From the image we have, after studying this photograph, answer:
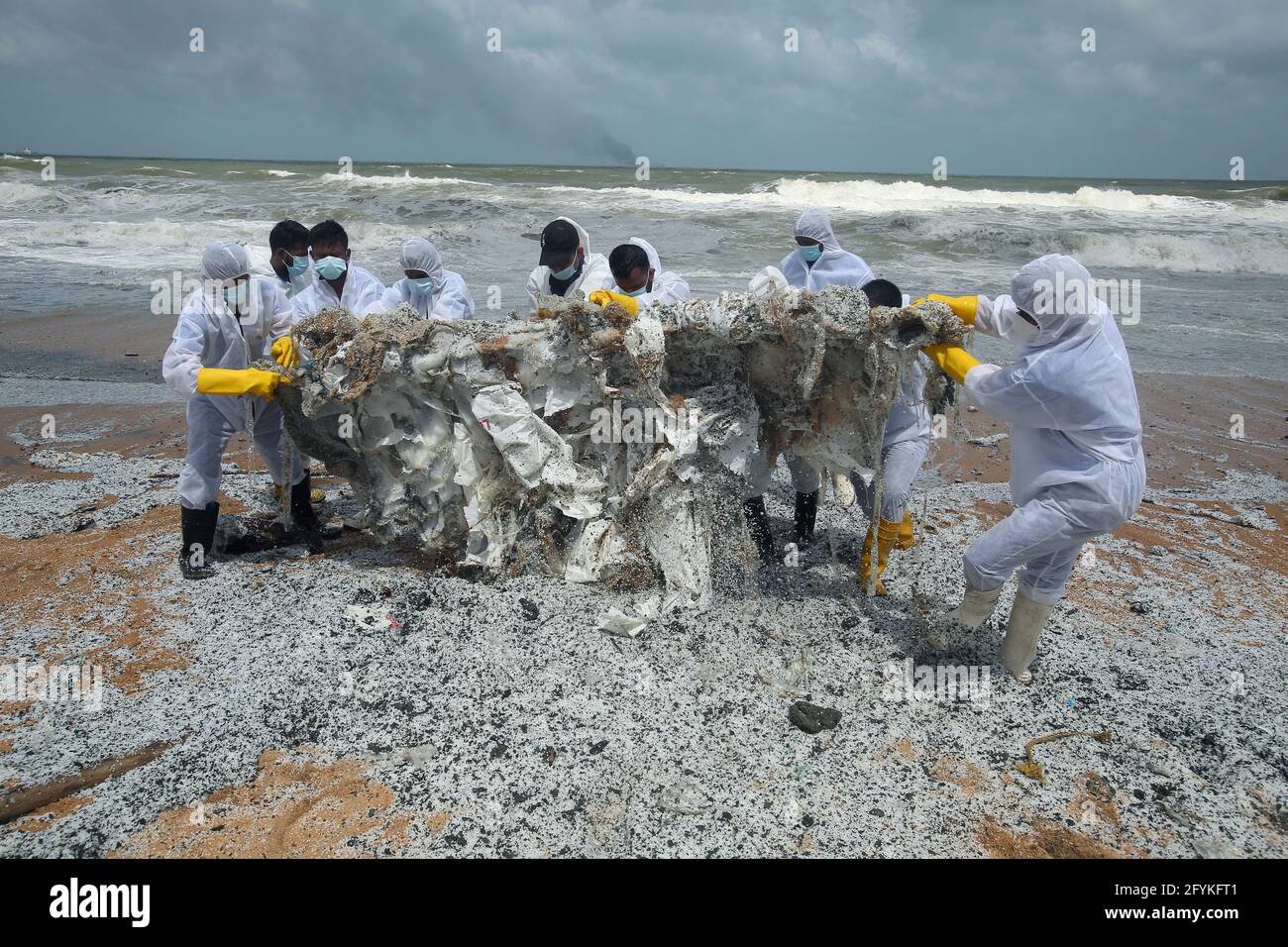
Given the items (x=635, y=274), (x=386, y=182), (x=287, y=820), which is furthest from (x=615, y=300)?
(x=386, y=182)

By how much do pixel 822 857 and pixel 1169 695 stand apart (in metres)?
1.99

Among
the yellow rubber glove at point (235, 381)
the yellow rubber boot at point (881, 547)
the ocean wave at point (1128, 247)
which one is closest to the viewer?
the yellow rubber glove at point (235, 381)

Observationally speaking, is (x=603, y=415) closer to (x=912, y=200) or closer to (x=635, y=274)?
(x=635, y=274)

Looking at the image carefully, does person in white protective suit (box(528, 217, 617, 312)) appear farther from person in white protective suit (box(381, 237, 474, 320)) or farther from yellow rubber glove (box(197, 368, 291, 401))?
yellow rubber glove (box(197, 368, 291, 401))

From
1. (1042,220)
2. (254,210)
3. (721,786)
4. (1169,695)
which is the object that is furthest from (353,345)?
(1042,220)

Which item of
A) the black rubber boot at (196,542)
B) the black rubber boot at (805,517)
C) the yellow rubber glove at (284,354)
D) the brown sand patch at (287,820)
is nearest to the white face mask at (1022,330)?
the black rubber boot at (805,517)

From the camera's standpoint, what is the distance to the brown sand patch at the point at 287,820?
255 centimetres

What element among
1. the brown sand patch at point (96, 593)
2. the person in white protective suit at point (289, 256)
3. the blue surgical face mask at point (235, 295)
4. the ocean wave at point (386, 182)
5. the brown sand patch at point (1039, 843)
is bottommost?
the brown sand patch at point (1039, 843)

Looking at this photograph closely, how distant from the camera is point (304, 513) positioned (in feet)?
16.4

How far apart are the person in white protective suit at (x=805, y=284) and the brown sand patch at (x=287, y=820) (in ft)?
7.44

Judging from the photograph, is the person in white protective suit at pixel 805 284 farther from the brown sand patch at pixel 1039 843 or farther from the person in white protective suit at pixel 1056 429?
the brown sand patch at pixel 1039 843

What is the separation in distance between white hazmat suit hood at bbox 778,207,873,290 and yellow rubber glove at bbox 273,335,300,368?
3.25m

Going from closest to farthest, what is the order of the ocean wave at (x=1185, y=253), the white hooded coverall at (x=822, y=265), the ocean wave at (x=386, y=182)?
the white hooded coverall at (x=822, y=265), the ocean wave at (x=1185, y=253), the ocean wave at (x=386, y=182)

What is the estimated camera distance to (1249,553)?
4852 millimetres
